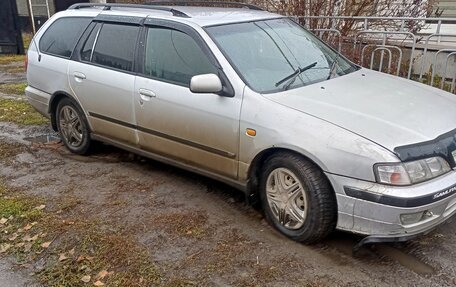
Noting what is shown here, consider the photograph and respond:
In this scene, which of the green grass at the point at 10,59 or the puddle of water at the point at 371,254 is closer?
the puddle of water at the point at 371,254

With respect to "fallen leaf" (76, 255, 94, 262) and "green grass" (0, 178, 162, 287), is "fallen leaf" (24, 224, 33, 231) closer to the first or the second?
"green grass" (0, 178, 162, 287)

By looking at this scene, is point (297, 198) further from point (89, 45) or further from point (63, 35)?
point (63, 35)

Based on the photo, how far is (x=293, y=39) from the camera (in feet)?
13.7

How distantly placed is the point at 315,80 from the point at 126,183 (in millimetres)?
2149

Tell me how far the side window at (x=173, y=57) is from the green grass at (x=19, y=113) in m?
3.18

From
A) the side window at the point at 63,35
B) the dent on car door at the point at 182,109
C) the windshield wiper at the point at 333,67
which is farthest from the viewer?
the side window at the point at 63,35

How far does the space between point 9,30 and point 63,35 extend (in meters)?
9.75

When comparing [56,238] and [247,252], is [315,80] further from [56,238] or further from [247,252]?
[56,238]

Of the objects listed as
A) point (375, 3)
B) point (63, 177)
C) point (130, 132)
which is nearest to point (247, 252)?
point (130, 132)

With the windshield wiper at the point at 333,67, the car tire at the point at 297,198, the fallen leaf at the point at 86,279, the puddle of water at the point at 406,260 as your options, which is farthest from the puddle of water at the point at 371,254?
the fallen leaf at the point at 86,279

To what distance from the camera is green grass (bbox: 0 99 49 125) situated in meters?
6.56

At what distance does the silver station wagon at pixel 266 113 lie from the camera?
285 cm

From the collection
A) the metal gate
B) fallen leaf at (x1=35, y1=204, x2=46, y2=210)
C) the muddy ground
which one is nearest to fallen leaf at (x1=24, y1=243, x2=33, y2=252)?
the muddy ground

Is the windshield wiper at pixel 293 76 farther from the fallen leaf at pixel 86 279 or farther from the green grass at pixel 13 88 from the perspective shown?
the green grass at pixel 13 88
